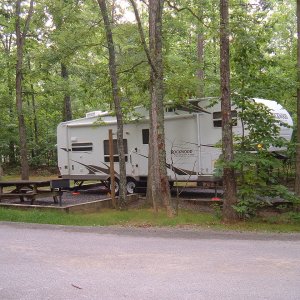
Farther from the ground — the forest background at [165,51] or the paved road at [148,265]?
the forest background at [165,51]

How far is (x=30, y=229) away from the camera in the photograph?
10078 mm

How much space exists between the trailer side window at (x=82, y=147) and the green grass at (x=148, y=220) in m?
4.59

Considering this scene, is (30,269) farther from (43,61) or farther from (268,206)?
(43,61)

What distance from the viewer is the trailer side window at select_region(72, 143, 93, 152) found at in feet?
54.3

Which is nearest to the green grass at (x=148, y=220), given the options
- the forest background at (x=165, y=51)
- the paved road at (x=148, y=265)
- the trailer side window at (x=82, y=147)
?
the paved road at (x=148, y=265)

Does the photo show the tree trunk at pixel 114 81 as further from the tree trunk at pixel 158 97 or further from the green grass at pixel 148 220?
the tree trunk at pixel 158 97

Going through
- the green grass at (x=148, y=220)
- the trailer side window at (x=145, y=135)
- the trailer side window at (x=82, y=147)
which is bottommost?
the green grass at (x=148, y=220)

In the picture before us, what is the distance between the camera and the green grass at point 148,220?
33.1 ft

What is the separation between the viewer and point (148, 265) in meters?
6.46

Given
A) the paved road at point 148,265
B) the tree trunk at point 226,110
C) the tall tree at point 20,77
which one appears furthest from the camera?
the tall tree at point 20,77

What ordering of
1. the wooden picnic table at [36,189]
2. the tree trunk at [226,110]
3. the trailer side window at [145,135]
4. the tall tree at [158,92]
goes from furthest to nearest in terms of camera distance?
the trailer side window at [145,135] < the wooden picnic table at [36,189] < the tall tree at [158,92] < the tree trunk at [226,110]

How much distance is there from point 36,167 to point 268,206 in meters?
21.7

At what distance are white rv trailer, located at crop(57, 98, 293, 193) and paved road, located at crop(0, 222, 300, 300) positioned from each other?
4613mm

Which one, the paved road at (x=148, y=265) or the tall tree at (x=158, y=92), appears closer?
the paved road at (x=148, y=265)
